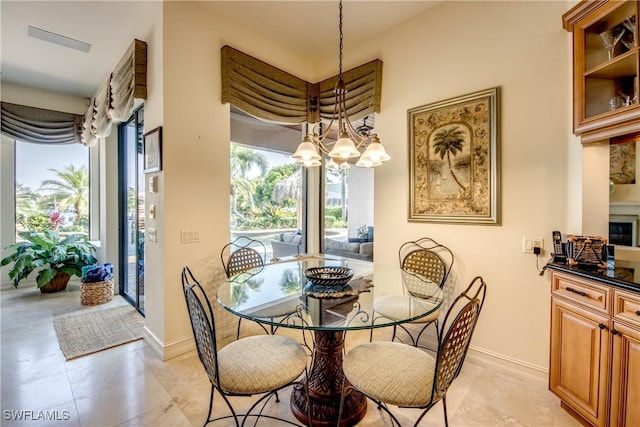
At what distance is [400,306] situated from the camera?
5.79 ft

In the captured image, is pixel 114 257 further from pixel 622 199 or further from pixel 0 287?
pixel 622 199

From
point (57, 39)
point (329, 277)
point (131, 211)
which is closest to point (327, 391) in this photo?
point (329, 277)

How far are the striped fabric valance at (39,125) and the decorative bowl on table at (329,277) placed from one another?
466cm

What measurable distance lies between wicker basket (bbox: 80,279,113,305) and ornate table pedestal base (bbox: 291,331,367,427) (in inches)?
130

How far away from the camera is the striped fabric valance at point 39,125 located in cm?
390

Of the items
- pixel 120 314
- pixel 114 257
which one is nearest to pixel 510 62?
pixel 120 314

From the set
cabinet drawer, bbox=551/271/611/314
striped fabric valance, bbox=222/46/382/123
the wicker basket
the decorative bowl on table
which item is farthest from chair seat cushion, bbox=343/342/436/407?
the wicker basket

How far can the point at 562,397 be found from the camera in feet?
5.78

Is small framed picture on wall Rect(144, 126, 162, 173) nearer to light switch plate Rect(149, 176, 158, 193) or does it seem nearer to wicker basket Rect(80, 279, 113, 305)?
light switch plate Rect(149, 176, 158, 193)

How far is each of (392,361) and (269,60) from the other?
10.2ft

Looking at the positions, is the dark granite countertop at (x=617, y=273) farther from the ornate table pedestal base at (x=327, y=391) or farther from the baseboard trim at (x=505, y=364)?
the ornate table pedestal base at (x=327, y=391)

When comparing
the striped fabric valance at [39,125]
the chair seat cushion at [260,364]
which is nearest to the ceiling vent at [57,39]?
the striped fabric valance at [39,125]

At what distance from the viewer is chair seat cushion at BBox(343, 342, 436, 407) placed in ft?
4.28

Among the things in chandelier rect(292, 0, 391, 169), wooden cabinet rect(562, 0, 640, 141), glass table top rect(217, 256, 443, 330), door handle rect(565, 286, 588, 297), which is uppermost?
wooden cabinet rect(562, 0, 640, 141)
